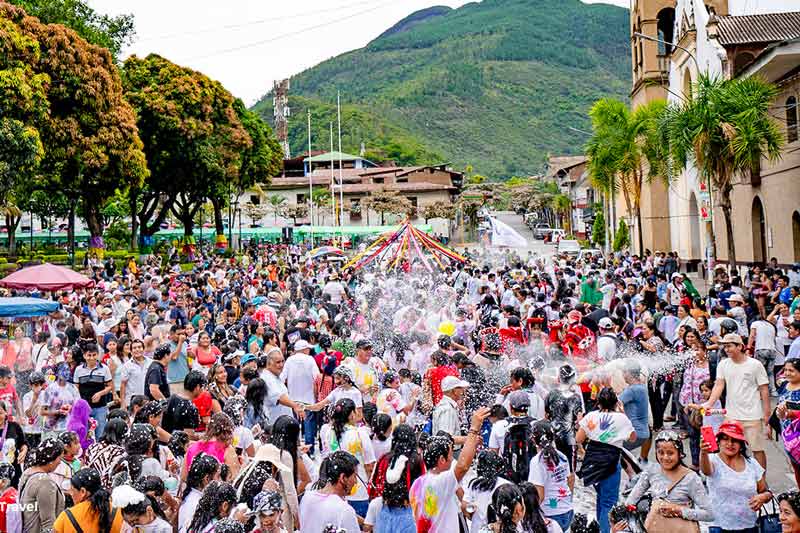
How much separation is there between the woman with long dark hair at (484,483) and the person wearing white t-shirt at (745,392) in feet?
10.4

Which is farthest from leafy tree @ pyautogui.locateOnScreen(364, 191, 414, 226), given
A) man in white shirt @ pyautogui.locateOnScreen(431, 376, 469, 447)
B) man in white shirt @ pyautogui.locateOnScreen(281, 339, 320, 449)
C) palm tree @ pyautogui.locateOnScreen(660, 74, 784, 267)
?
man in white shirt @ pyautogui.locateOnScreen(431, 376, 469, 447)

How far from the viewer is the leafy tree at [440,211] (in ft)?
229

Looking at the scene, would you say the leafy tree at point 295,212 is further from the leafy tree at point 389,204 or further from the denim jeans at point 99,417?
the denim jeans at point 99,417

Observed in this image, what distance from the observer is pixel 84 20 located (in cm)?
4294

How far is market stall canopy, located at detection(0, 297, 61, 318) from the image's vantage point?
15.4 m

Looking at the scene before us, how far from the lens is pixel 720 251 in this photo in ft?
96.2

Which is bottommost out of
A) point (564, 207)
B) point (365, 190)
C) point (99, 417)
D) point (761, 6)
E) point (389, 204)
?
point (99, 417)

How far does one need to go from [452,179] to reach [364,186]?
14.6 m

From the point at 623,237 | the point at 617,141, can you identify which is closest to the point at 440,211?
the point at 623,237

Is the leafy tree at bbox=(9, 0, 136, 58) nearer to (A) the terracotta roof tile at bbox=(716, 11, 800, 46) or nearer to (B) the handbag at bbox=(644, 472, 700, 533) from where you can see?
(A) the terracotta roof tile at bbox=(716, 11, 800, 46)

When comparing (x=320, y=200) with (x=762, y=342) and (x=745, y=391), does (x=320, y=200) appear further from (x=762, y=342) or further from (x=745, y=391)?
(x=745, y=391)

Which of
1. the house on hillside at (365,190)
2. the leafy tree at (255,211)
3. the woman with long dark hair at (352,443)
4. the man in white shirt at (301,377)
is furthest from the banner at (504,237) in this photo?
the leafy tree at (255,211)

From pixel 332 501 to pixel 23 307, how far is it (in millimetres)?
12250

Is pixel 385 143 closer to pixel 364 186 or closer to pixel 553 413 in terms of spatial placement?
pixel 364 186
